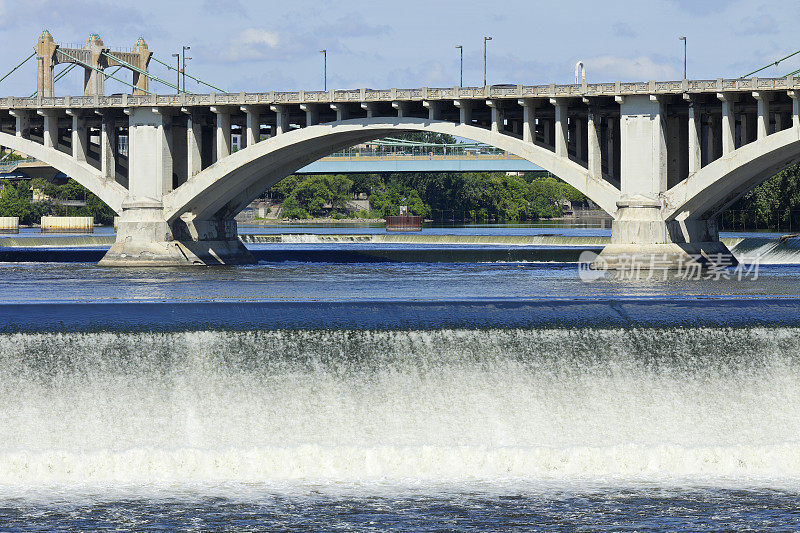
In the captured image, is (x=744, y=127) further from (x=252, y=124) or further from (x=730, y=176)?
(x=252, y=124)

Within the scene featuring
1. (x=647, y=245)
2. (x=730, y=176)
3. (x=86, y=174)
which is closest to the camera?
Answer: (x=730, y=176)

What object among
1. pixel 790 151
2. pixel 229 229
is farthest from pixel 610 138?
pixel 229 229

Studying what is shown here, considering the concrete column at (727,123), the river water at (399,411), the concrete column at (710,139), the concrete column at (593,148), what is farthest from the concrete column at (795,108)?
the river water at (399,411)

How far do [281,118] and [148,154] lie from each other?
8.53 m

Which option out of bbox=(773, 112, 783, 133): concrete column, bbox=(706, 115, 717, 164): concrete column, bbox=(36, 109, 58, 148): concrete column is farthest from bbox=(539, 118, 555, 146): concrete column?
bbox=(36, 109, 58, 148): concrete column

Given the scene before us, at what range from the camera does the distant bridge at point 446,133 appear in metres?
61.4

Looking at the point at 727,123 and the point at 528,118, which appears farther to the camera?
the point at 528,118

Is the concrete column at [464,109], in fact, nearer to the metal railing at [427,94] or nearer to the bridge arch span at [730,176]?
the metal railing at [427,94]

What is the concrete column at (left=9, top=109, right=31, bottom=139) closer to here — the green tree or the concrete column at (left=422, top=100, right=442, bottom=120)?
the concrete column at (left=422, top=100, right=442, bottom=120)

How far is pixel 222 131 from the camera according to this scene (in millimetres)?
70312

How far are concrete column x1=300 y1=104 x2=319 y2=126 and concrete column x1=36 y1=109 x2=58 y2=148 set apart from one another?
1635 centimetres

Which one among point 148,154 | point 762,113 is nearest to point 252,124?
point 148,154

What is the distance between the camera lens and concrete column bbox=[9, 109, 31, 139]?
243 ft

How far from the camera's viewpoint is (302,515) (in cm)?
1964
